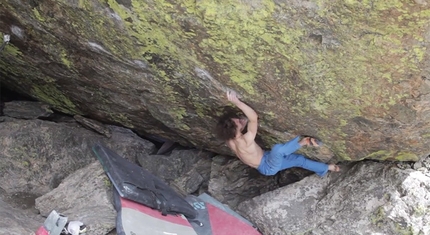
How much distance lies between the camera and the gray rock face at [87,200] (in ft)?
17.8

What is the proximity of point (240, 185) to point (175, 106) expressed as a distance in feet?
5.46

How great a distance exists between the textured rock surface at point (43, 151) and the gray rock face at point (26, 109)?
10.3 inches

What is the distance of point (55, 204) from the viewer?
579 centimetres

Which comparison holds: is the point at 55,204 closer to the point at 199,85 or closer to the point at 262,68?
the point at 199,85

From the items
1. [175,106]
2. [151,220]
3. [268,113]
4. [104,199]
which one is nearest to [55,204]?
[104,199]

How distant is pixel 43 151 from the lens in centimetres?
682

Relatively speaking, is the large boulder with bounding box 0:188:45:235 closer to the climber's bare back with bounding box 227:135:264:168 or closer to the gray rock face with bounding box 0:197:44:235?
the gray rock face with bounding box 0:197:44:235

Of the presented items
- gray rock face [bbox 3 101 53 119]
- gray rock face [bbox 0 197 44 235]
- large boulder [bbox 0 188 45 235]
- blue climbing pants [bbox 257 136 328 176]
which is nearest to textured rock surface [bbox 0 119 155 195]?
large boulder [bbox 0 188 45 235]

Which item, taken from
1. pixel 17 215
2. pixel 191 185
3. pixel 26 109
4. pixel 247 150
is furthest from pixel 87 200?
pixel 26 109

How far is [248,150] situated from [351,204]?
1.33 metres

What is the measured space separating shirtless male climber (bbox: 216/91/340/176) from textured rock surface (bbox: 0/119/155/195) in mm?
2063

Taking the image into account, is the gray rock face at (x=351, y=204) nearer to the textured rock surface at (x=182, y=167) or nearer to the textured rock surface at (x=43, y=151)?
the textured rock surface at (x=182, y=167)

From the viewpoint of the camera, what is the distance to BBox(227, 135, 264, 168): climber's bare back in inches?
231

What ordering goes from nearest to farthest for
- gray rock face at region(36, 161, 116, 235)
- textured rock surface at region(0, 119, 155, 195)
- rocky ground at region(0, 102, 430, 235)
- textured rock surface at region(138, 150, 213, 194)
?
gray rock face at region(36, 161, 116, 235)
rocky ground at region(0, 102, 430, 235)
textured rock surface at region(0, 119, 155, 195)
textured rock surface at region(138, 150, 213, 194)
